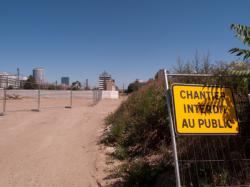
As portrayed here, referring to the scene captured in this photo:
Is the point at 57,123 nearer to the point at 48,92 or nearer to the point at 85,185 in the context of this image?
the point at 85,185

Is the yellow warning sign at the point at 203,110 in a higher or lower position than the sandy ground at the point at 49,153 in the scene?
higher

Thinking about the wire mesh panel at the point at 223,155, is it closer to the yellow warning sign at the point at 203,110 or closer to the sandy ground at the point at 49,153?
the yellow warning sign at the point at 203,110

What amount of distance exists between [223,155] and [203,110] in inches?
46.3

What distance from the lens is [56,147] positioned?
7.97 m

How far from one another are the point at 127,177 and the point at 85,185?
35.8 inches

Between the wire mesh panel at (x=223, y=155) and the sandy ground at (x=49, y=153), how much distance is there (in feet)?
6.85

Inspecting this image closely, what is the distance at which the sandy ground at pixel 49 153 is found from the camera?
543 cm

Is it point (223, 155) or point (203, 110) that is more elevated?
point (203, 110)

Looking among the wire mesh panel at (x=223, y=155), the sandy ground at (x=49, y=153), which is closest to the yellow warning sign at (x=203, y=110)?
the wire mesh panel at (x=223, y=155)

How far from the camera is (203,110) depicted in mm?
3754

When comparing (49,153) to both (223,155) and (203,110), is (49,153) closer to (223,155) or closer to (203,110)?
(223,155)

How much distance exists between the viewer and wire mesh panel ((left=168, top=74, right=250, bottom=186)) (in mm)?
3996

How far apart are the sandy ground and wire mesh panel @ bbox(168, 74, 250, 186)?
6.85 ft

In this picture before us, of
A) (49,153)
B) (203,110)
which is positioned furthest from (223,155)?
(49,153)
